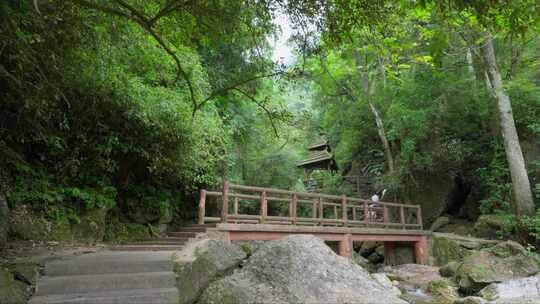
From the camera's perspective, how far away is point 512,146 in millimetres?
9859

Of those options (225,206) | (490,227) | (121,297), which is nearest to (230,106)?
(225,206)

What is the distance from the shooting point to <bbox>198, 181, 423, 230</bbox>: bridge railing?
7023mm

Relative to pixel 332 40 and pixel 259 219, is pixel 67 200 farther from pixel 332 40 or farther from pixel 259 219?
pixel 332 40

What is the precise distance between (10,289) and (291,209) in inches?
220

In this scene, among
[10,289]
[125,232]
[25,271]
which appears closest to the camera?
[10,289]

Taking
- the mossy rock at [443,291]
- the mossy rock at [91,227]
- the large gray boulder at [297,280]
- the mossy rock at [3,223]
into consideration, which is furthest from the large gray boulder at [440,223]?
the mossy rock at [3,223]

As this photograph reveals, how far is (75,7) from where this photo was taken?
15.1ft

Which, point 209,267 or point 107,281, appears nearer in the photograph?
point 209,267

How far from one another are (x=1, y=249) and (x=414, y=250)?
1112cm

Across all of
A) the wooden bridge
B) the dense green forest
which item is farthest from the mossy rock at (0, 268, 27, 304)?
the wooden bridge

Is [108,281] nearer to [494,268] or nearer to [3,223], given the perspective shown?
[3,223]

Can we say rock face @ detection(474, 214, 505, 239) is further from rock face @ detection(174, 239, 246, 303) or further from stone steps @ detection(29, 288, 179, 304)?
stone steps @ detection(29, 288, 179, 304)

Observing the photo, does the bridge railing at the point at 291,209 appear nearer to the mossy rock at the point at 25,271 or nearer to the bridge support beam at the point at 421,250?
the bridge support beam at the point at 421,250

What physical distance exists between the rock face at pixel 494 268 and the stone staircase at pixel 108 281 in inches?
248
